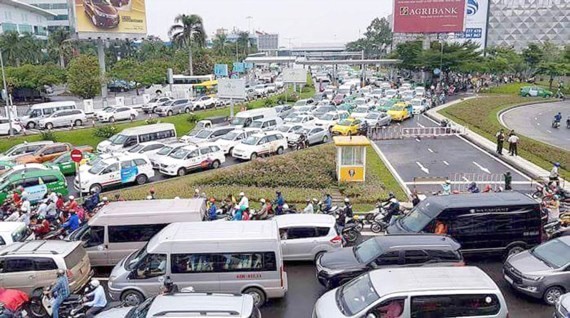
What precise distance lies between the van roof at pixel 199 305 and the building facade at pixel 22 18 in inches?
3315

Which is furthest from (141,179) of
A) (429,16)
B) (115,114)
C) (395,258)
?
(429,16)

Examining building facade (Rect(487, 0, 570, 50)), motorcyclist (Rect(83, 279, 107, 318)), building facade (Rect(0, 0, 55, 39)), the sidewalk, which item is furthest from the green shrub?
building facade (Rect(487, 0, 570, 50))

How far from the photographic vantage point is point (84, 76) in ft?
149

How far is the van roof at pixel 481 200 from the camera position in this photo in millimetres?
13781

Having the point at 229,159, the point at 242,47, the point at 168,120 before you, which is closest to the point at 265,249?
the point at 229,159

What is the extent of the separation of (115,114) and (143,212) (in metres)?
29.5

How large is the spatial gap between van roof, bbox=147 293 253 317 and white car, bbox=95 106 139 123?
34.7m

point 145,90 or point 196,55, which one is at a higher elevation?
point 196,55

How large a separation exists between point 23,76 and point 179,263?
52.4 m

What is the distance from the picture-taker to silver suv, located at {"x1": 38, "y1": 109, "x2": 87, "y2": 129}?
37344 millimetres

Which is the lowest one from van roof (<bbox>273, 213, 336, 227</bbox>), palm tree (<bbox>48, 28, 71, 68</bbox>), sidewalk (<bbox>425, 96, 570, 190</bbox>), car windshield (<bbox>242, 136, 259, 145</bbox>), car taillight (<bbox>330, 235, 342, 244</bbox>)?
sidewalk (<bbox>425, 96, 570, 190</bbox>)

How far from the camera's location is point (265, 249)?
450 inches

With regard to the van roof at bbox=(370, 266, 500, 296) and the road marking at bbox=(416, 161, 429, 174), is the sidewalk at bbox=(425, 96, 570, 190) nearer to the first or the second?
the road marking at bbox=(416, 161, 429, 174)

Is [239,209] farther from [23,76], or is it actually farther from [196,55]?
[196,55]
